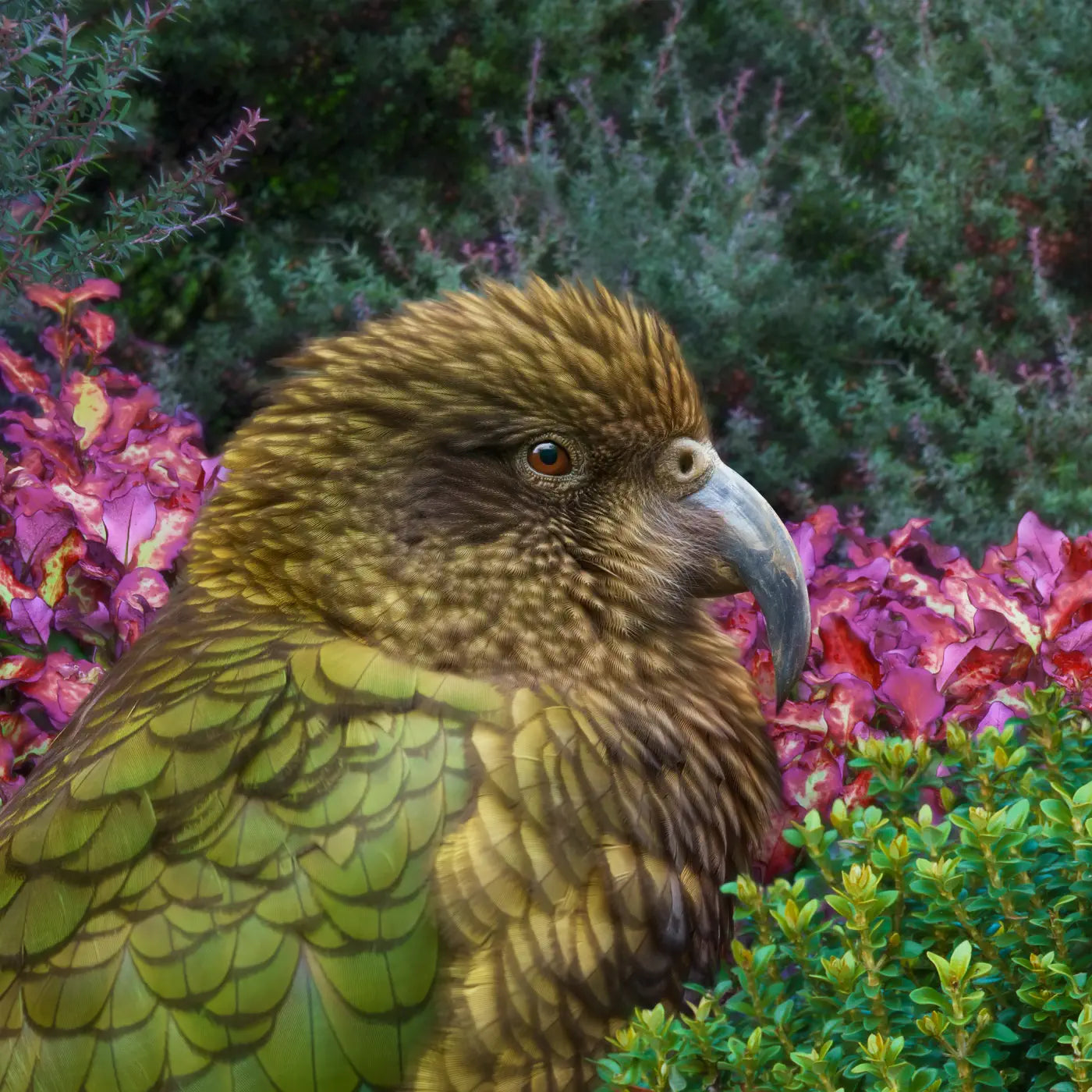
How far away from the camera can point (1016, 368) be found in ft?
14.6

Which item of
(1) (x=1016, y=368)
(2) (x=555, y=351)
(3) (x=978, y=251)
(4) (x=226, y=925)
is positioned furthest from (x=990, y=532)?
(4) (x=226, y=925)

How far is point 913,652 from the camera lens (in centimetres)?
228

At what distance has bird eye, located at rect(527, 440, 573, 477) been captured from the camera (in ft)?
6.56

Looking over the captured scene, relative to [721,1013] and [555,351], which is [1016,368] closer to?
[555,351]

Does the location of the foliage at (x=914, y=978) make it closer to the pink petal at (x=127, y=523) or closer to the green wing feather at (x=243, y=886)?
the green wing feather at (x=243, y=886)

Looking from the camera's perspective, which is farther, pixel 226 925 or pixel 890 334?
pixel 890 334

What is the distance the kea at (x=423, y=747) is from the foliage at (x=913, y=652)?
0.33 ft

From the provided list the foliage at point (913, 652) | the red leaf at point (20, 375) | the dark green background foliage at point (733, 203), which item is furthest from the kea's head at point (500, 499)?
the dark green background foliage at point (733, 203)

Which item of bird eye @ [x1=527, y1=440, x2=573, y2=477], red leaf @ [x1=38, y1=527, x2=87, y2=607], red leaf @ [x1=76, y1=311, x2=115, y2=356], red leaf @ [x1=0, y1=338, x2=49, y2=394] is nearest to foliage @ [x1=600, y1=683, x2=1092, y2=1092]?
bird eye @ [x1=527, y1=440, x2=573, y2=477]

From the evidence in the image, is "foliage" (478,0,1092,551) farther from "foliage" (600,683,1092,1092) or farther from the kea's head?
"foliage" (600,683,1092,1092)

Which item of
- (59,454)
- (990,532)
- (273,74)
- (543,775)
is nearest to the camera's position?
(543,775)

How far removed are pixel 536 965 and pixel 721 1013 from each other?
1.16ft

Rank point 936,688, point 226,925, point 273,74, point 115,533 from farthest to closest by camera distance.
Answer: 1. point 273,74
2. point 115,533
3. point 936,688
4. point 226,925

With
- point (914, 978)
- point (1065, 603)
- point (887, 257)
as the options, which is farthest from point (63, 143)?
point (887, 257)
